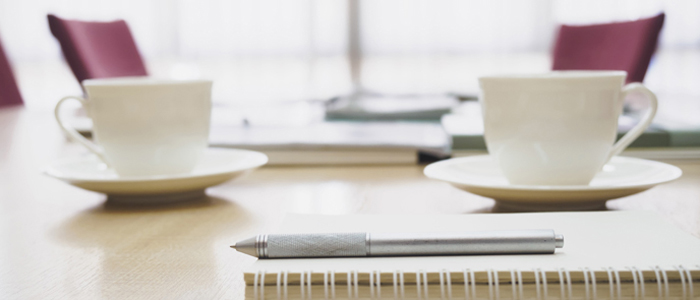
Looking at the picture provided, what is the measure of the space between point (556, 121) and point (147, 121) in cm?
37

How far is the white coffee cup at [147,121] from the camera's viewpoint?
0.59 metres

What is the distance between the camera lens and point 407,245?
1.05ft

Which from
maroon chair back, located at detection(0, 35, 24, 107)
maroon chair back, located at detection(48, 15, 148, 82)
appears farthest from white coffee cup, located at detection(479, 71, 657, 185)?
maroon chair back, located at detection(0, 35, 24, 107)

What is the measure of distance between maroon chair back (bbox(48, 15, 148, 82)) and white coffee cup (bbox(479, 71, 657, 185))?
1.34 metres

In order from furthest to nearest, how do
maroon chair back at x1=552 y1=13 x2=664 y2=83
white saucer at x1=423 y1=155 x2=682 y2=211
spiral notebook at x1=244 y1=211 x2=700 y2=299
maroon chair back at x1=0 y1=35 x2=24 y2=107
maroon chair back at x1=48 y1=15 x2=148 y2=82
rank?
maroon chair back at x1=0 y1=35 x2=24 y2=107 → maroon chair back at x1=552 y1=13 x2=664 y2=83 → maroon chair back at x1=48 y1=15 x2=148 y2=82 → white saucer at x1=423 y1=155 x2=682 y2=211 → spiral notebook at x1=244 y1=211 x2=700 y2=299

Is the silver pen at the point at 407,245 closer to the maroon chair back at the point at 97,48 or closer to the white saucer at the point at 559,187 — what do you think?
the white saucer at the point at 559,187

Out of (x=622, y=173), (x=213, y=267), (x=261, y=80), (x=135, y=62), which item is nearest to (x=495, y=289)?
(x=213, y=267)

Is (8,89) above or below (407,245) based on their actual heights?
above

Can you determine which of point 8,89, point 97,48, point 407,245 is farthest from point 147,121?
point 8,89

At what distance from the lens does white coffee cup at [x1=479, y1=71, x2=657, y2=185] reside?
51 cm

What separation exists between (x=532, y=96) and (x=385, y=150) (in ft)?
1.01

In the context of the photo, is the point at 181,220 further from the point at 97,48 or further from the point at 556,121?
the point at 97,48

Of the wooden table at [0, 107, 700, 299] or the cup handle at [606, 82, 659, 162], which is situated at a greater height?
the cup handle at [606, 82, 659, 162]

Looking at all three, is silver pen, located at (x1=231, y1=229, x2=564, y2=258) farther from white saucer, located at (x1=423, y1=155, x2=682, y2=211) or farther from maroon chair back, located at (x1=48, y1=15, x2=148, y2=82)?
maroon chair back, located at (x1=48, y1=15, x2=148, y2=82)
